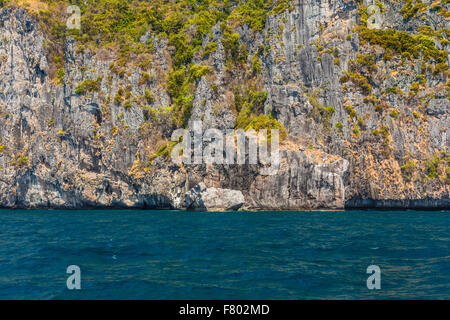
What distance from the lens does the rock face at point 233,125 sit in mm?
50812

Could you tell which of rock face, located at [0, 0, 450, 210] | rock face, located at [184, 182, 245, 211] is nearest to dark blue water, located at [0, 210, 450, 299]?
rock face, located at [184, 182, 245, 211]

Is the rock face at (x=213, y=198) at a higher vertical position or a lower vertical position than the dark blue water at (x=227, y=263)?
higher

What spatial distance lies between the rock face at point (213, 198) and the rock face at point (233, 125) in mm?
150

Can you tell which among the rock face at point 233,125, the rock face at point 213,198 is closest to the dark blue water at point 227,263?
the rock face at point 213,198

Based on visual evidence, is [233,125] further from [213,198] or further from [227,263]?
[227,263]

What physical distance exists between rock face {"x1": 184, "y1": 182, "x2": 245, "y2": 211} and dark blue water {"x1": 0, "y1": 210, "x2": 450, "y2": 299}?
24284 mm

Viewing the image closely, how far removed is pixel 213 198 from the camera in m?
51.8

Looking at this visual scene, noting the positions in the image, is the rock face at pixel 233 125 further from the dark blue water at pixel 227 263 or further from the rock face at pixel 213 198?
the dark blue water at pixel 227 263

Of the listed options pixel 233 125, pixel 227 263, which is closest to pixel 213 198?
pixel 233 125

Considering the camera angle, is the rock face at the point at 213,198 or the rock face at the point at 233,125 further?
the rock face at the point at 213,198

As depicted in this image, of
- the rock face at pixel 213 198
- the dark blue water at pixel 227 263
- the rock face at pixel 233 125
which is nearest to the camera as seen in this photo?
the dark blue water at pixel 227 263

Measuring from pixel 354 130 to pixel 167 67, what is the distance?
34.2m

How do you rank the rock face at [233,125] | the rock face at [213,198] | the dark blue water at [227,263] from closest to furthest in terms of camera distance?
the dark blue water at [227,263] < the rock face at [233,125] < the rock face at [213,198]

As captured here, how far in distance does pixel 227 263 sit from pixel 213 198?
35.3 meters
